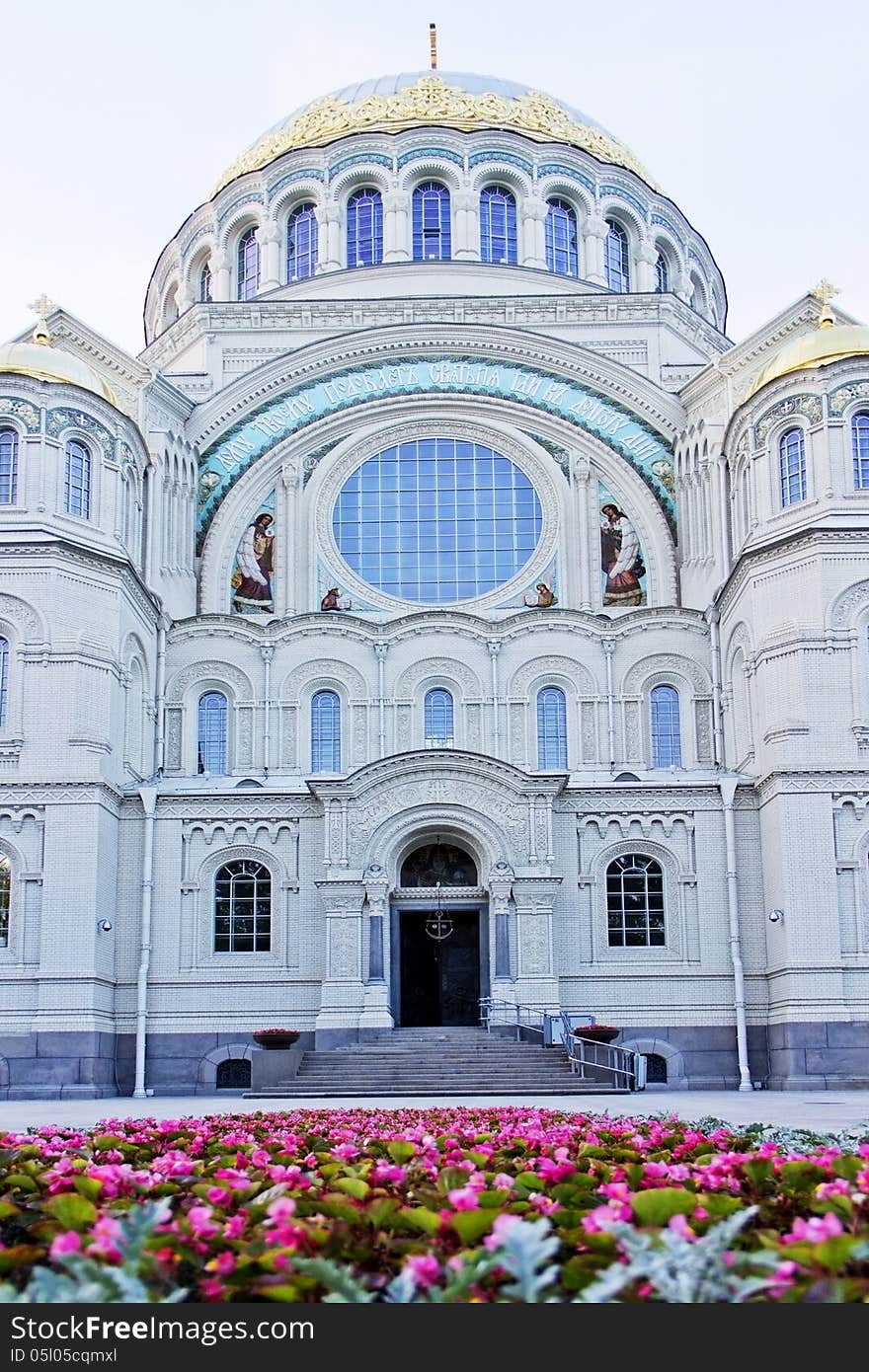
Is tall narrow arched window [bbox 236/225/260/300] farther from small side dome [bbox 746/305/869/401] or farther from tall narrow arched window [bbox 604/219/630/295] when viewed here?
small side dome [bbox 746/305/869/401]

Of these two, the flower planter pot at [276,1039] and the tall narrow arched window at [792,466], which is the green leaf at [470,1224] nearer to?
the flower planter pot at [276,1039]

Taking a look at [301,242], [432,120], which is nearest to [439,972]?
[301,242]

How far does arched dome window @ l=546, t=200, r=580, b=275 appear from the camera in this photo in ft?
138

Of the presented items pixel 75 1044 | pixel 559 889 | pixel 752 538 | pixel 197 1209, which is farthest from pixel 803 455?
pixel 197 1209

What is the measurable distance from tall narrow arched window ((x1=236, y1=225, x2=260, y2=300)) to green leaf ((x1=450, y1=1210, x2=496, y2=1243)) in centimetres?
3916

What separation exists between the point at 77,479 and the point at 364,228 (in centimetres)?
1397

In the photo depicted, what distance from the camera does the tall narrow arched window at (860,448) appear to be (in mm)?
30656

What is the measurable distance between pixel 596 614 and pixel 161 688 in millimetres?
9150

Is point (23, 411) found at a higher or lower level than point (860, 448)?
higher

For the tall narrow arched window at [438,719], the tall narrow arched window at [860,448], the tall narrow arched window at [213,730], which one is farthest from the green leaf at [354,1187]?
the tall narrow arched window at [213,730]

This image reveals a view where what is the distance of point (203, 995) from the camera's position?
3091 cm

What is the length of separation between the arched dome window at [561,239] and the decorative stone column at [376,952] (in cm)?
1839

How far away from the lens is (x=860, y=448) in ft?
101

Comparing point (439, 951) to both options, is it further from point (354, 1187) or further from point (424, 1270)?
point (424, 1270)
